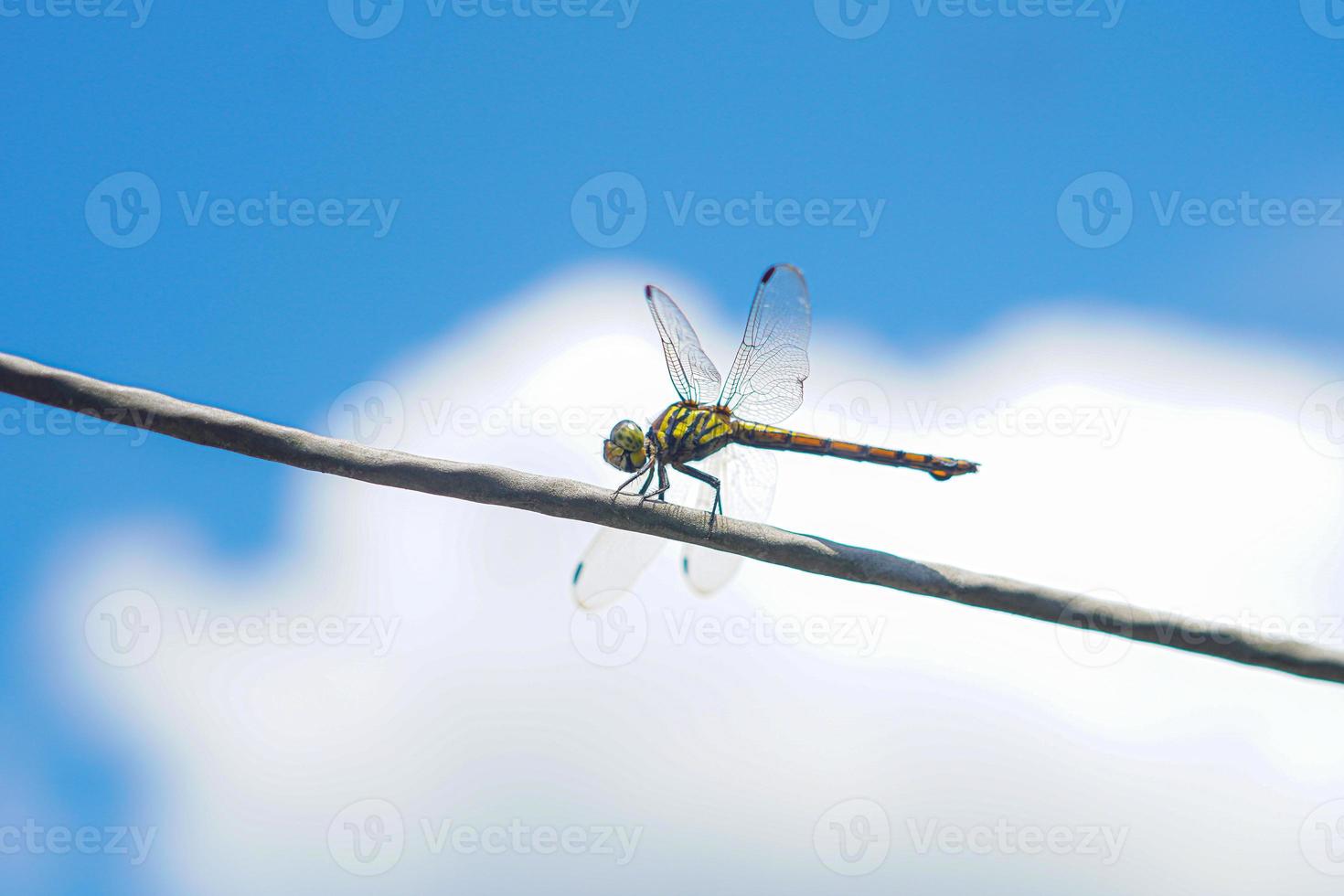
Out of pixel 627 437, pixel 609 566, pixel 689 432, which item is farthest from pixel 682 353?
pixel 609 566

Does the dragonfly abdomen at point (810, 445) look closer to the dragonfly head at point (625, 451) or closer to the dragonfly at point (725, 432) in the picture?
the dragonfly at point (725, 432)

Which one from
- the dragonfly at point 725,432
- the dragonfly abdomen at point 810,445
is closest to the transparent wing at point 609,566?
the dragonfly at point 725,432

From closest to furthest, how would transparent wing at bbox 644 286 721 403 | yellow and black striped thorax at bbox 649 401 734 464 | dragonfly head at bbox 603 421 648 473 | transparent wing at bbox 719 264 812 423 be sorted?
dragonfly head at bbox 603 421 648 473
yellow and black striped thorax at bbox 649 401 734 464
transparent wing at bbox 644 286 721 403
transparent wing at bbox 719 264 812 423

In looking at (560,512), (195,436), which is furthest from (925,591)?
(195,436)

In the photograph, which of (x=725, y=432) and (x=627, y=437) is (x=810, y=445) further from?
(x=627, y=437)

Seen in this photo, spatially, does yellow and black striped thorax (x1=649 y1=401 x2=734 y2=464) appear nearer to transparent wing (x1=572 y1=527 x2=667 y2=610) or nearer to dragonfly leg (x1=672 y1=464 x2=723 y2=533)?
dragonfly leg (x1=672 y1=464 x2=723 y2=533)

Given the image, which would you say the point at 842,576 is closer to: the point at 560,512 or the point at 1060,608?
the point at 1060,608

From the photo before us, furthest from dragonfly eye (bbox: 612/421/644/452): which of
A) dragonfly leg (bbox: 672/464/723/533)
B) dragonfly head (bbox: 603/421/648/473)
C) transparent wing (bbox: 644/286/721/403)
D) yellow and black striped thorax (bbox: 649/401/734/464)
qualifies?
transparent wing (bbox: 644/286/721/403)
